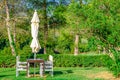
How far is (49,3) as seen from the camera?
34.0 metres

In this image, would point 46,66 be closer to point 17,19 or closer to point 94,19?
point 94,19

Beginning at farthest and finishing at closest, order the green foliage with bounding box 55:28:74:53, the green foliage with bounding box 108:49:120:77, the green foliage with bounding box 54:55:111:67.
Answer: the green foliage with bounding box 55:28:74:53, the green foliage with bounding box 54:55:111:67, the green foliage with bounding box 108:49:120:77

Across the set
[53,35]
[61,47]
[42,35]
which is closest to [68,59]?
[42,35]

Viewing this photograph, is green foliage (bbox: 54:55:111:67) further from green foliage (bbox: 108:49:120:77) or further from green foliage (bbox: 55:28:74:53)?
green foliage (bbox: 55:28:74:53)

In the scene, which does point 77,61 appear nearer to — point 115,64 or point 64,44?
point 115,64

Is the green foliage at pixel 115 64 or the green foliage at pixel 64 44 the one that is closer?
the green foliage at pixel 115 64

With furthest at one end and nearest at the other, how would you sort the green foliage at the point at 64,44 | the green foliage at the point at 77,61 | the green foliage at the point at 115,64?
the green foliage at the point at 64,44 < the green foliage at the point at 77,61 < the green foliage at the point at 115,64

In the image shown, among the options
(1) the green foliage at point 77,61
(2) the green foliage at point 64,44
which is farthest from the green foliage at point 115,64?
(2) the green foliage at point 64,44

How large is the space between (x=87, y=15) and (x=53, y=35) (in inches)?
840

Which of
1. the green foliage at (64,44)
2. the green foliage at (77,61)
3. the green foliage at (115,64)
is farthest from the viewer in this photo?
the green foliage at (64,44)

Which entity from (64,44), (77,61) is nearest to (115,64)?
(77,61)

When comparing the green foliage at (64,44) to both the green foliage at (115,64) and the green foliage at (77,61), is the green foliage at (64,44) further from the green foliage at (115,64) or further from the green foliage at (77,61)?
the green foliage at (115,64)

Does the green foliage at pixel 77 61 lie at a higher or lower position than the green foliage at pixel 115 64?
lower

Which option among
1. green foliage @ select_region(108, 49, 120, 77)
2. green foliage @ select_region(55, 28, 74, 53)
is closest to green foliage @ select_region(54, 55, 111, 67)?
green foliage @ select_region(108, 49, 120, 77)
